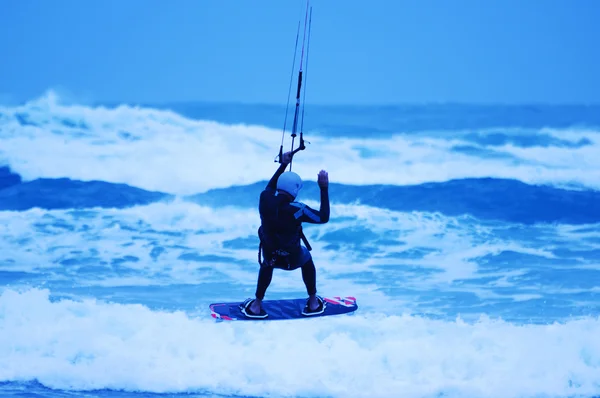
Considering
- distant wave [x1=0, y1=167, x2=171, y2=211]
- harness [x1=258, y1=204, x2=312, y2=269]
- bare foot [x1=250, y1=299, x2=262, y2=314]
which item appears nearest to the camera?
harness [x1=258, y1=204, x2=312, y2=269]

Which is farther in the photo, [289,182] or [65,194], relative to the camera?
[65,194]

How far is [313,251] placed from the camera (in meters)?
7.61

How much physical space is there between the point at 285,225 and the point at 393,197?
529cm

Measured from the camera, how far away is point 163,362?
4.95 m

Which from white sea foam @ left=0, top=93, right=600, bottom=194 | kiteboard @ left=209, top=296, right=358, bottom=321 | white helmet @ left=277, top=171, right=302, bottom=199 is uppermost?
white sea foam @ left=0, top=93, right=600, bottom=194

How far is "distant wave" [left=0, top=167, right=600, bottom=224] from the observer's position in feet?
29.6

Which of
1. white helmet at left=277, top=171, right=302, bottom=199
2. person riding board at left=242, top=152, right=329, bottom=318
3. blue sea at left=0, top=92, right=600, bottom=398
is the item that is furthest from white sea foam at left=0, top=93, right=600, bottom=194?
white helmet at left=277, top=171, right=302, bottom=199

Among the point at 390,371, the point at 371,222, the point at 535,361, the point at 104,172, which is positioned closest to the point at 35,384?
the point at 390,371

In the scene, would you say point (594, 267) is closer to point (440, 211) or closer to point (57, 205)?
point (440, 211)

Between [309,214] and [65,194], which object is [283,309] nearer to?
[309,214]

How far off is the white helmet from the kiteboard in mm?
761

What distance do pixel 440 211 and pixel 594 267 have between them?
2212 millimetres

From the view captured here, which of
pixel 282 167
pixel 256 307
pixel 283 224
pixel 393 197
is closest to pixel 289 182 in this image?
pixel 282 167

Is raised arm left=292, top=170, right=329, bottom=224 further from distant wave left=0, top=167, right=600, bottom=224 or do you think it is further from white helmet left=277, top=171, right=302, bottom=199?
distant wave left=0, top=167, right=600, bottom=224
